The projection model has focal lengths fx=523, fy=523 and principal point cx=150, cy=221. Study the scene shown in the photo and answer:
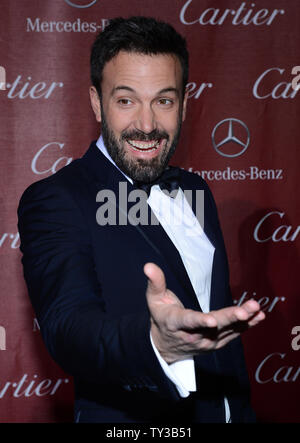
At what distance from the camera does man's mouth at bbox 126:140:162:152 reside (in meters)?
1.48

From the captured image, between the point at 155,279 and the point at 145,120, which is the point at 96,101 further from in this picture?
the point at 155,279

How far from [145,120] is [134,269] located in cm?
43

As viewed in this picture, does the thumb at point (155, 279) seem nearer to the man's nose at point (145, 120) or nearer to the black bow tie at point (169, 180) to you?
the man's nose at point (145, 120)

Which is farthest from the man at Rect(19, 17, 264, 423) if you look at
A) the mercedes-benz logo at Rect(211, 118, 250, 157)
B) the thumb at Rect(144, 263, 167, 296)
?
the mercedes-benz logo at Rect(211, 118, 250, 157)

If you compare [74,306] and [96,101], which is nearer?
[74,306]

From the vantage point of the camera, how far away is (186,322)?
80 cm

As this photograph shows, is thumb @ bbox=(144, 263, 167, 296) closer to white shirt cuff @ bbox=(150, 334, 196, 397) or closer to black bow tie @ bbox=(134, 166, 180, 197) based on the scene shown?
white shirt cuff @ bbox=(150, 334, 196, 397)

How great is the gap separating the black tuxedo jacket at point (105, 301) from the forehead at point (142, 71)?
0.21 metres

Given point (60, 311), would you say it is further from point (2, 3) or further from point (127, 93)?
point (2, 3)

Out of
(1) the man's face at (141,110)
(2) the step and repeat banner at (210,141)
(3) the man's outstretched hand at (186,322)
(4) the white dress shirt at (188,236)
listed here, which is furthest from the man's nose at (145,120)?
(2) the step and repeat banner at (210,141)

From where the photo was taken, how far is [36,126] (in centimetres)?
272

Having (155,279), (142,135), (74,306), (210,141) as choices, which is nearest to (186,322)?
(155,279)

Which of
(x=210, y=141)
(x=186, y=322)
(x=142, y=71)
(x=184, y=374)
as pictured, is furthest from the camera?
(x=210, y=141)
